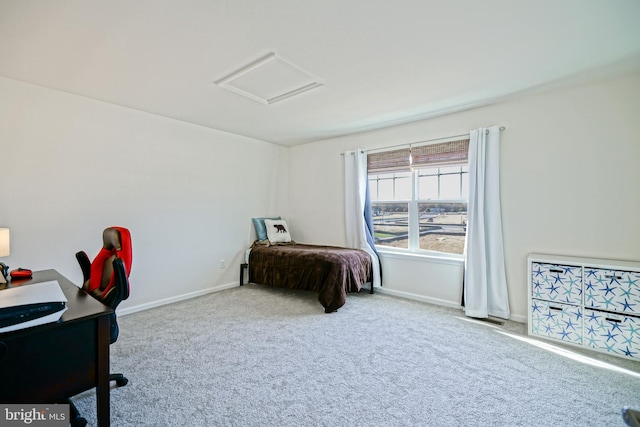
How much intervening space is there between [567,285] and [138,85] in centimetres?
431

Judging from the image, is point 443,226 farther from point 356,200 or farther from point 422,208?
point 356,200

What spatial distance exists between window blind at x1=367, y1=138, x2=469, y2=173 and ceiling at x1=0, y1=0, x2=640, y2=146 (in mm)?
549

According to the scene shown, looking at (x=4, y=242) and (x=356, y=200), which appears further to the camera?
(x=356, y=200)

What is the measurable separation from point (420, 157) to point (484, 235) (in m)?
1.26

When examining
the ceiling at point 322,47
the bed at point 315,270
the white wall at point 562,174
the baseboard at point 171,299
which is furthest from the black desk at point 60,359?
the white wall at point 562,174

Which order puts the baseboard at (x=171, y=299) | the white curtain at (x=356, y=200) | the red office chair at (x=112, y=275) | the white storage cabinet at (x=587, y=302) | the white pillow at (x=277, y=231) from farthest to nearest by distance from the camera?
the white pillow at (x=277, y=231) → the white curtain at (x=356, y=200) → the baseboard at (x=171, y=299) → the white storage cabinet at (x=587, y=302) → the red office chair at (x=112, y=275)

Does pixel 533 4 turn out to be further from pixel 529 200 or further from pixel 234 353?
pixel 234 353

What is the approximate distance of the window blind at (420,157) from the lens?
11.3 feet

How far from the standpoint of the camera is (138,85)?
2684mm

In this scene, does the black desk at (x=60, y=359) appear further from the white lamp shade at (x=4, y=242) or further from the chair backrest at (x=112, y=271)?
the white lamp shade at (x=4, y=242)

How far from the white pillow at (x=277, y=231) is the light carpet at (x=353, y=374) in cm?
166

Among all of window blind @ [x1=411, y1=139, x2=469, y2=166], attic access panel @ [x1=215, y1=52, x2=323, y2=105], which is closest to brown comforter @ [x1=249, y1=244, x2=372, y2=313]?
window blind @ [x1=411, y1=139, x2=469, y2=166]

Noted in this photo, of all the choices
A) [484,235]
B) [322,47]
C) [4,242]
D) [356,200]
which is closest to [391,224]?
[356,200]

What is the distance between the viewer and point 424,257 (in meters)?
3.75
